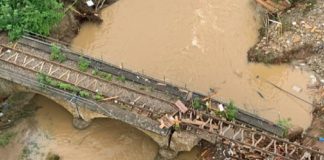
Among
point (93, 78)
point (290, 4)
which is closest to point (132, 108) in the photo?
point (93, 78)

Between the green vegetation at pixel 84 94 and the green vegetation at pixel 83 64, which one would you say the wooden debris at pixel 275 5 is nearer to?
the green vegetation at pixel 83 64

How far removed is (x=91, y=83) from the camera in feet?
57.6

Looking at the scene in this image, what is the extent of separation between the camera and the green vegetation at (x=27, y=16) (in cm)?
1842

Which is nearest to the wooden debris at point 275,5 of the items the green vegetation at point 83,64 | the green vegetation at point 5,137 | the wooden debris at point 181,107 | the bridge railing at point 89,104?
the wooden debris at point 181,107

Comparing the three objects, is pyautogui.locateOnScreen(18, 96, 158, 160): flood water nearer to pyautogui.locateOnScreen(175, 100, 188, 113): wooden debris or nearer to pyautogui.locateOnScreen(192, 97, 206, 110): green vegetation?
pyautogui.locateOnScreen(175, 100, 188, 113): wooden debris

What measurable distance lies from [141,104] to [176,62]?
3357 millimetres

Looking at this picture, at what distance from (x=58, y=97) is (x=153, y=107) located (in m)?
3.34

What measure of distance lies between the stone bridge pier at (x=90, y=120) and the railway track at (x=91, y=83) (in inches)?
24.8

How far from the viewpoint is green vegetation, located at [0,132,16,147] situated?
57.3 feet

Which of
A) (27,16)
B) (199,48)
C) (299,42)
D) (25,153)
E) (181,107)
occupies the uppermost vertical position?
(299,42)

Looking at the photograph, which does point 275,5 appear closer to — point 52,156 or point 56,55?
point 56,55

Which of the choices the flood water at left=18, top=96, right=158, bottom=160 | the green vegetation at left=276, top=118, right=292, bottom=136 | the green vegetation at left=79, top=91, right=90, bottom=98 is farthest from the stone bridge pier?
the green vegetation at left=276, top=118, right=292, bottom=136

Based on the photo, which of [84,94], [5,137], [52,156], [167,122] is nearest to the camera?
[167,122]

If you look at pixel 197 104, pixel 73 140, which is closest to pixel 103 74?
pixel 73 140
